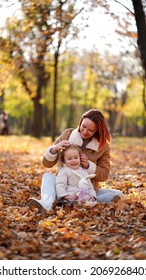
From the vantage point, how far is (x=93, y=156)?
720 cm

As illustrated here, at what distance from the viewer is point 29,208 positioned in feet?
21.4

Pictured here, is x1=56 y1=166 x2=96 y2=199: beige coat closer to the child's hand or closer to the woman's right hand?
the child's hand

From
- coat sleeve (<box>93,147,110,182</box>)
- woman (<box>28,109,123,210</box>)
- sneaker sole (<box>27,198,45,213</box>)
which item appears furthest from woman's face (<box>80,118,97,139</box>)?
sneaker sole (<box>27,198,45,213</box>)

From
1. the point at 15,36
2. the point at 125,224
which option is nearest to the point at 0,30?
the point at 15,36

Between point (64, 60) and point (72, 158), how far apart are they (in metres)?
30.7

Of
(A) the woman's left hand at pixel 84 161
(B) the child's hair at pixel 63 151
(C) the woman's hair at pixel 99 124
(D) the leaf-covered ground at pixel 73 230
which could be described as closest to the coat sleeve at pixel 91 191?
(D) the leaf-covered ground at pixel 73 230

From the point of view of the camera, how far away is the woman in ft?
22.2

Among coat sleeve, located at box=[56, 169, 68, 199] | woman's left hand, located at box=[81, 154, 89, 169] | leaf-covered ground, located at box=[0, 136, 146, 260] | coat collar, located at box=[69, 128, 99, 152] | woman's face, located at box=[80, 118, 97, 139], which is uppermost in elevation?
woman's face, located at box=[80, 118, 97, 139]

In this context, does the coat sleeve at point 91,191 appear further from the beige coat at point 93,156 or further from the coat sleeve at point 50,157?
the coat sleeve at point 50,157

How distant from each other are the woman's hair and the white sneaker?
1.23m

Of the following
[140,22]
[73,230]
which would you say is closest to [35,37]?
[140,22]

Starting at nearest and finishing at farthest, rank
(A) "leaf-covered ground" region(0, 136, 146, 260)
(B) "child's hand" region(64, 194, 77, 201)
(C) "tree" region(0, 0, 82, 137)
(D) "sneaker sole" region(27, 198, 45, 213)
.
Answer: (A) "leaf-covered ground" region(0, 136, 146, 260)
(D) "sneaker sole" region(27, 198, 45, 213)
(B) "child's hand" region(64, 194, 77, 201)
(C) "tree" region(0, 0, 82, 137)

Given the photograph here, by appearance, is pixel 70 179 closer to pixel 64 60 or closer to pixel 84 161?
pixel 84 161

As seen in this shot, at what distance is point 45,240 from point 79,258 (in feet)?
2.10
